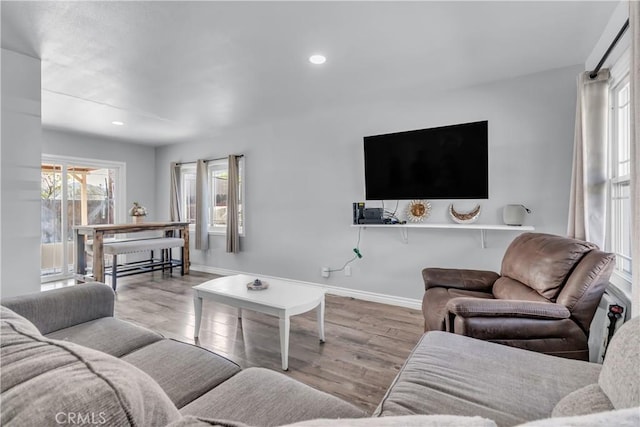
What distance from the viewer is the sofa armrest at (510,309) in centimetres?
163

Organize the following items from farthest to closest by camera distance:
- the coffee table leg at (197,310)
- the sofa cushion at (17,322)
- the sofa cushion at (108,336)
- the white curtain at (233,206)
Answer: the white curtain at (233,206)
the coffee table leg at (197,310)
the sofa cushion at (108,336)
the sofa cushion at (17,322)

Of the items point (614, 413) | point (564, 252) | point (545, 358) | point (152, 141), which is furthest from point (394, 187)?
point (152, 141)

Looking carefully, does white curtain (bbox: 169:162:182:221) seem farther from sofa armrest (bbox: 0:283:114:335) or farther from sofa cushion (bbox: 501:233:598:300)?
sofa cushion (bbox: 501:233:598:300)

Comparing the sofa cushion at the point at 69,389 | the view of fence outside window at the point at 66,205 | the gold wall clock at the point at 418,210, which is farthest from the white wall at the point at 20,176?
the gold wall clock at the point at 418,210

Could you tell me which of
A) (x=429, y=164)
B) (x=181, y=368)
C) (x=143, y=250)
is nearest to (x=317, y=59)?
(x=429, y=164)

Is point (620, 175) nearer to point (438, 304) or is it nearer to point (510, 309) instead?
point (510, 309)

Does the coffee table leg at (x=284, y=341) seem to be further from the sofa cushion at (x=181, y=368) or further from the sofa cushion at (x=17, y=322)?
the sofa cushion at (x=17, y=322)

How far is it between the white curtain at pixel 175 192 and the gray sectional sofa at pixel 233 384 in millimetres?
4035

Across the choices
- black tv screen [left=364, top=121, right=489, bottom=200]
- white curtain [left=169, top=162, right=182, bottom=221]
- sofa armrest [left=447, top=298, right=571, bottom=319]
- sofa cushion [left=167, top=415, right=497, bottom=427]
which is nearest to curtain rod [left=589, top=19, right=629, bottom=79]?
black tv screen [left=364, top=121, right=489, bottom=200]

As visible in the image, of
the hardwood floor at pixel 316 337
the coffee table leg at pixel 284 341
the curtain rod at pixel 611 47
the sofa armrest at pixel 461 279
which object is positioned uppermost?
the curtain rod at pixel 611 47

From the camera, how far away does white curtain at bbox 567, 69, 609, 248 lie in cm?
217

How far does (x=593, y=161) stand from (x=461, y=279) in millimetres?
1266

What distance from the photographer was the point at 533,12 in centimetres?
192

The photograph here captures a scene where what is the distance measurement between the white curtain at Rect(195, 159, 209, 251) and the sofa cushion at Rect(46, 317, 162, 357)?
360cm
